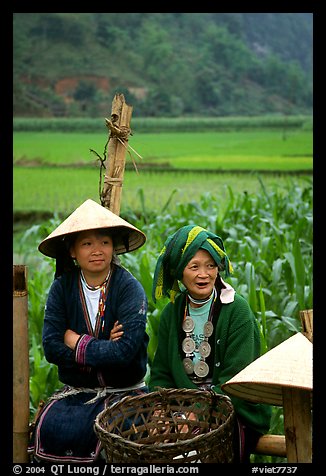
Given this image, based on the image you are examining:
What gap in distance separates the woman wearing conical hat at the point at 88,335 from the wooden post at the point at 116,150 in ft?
0.50

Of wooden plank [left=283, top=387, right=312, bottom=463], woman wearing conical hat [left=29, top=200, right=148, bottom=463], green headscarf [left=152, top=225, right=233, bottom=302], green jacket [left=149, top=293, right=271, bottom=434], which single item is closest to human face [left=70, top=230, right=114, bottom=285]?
woman wearing conical hat [left=29, top=200, right=148, bottom=463]

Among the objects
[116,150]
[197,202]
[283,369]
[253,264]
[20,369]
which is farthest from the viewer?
[197,202]

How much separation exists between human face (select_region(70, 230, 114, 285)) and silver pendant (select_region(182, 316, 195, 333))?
342 mm

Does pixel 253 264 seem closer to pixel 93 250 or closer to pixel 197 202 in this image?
pixel 93 250

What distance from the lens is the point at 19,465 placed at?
2.43 metres

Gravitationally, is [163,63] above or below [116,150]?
above

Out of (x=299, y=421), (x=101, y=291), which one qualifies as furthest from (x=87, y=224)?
(x=299, y=421)

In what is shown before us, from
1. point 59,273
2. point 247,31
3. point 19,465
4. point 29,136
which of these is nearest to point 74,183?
point 29,136

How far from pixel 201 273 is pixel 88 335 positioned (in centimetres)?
44

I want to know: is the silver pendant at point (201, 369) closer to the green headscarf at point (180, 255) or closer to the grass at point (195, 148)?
the green headscarf at point (180, 255)

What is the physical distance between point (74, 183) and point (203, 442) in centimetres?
619

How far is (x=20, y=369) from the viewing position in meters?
2.74
